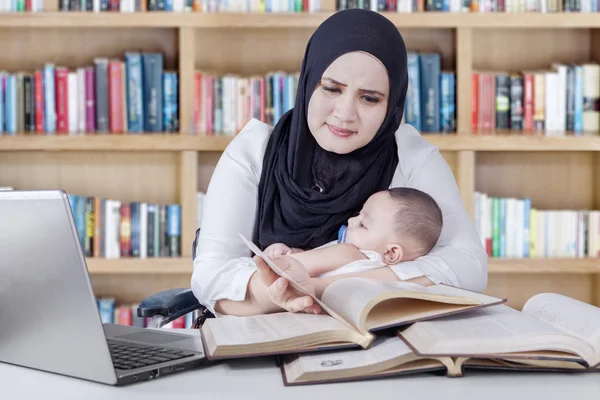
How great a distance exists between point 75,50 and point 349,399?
2.55 m

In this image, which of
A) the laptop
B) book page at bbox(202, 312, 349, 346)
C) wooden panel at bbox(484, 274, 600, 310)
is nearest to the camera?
the laptop

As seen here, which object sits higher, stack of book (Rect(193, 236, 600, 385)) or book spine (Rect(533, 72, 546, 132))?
book spine (Rect(533, 72, 546, 132))

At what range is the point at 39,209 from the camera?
0.81 m

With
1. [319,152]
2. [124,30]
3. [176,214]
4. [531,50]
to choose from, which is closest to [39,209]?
[319,152]

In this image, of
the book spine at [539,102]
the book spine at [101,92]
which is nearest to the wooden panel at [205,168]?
the book spine at [101,92]

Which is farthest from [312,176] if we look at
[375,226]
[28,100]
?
[28,100]

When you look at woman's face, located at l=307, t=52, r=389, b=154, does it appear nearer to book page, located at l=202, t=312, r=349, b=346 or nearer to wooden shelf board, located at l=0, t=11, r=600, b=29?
book page, located at l=202, t=312, r=349, b=346

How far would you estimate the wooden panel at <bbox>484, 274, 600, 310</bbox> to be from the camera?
10.3ft

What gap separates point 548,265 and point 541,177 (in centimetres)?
41

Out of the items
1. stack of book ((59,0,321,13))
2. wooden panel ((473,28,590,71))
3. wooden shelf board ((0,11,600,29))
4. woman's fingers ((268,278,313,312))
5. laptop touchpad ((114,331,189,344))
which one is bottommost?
laptop touchpad ((114,331,189,344))

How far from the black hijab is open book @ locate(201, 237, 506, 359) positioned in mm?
624

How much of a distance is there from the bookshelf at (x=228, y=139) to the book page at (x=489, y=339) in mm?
1972

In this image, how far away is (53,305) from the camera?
0.86 meters

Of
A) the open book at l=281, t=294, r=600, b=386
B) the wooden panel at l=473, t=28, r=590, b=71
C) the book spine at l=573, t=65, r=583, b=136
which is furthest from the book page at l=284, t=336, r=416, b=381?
the wooden panel at l=473, t=28, r=590, b=71
